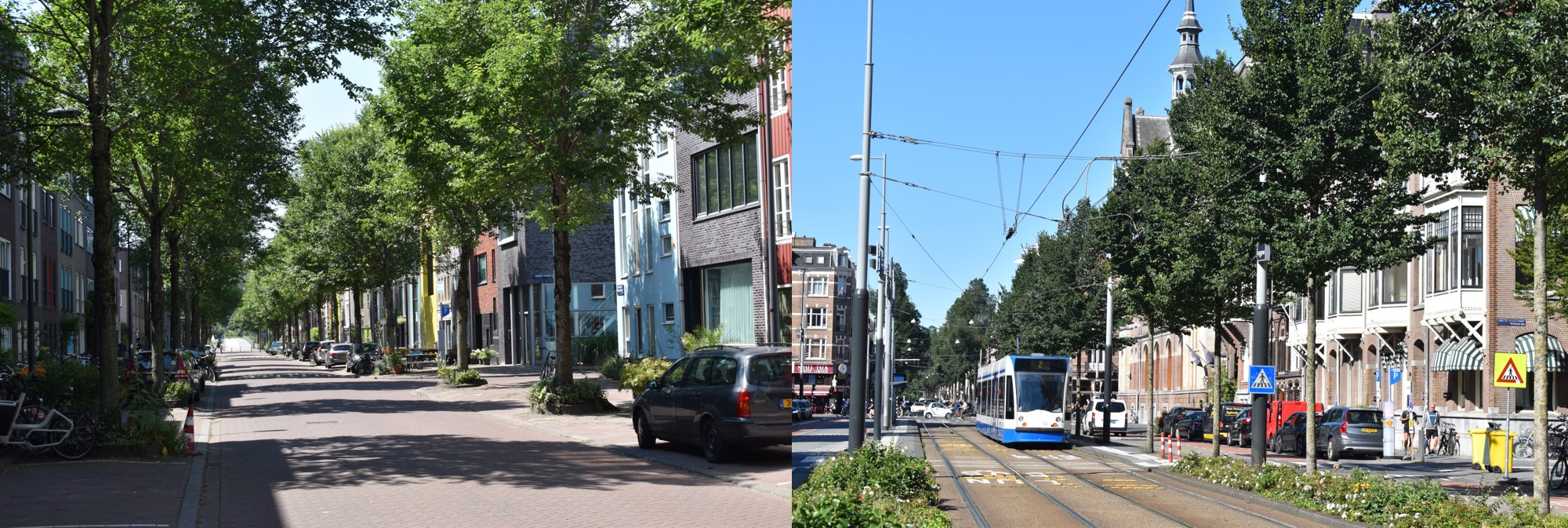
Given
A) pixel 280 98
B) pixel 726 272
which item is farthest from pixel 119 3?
pixel 726 272

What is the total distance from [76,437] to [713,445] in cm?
838

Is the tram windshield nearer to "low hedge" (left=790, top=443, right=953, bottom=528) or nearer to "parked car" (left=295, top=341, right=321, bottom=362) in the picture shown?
"low hedge" (left=790, top=443, right=953, bottom=528)

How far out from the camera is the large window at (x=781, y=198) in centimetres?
605

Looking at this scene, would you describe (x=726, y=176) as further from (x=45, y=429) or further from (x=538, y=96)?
(x=538, y=96)

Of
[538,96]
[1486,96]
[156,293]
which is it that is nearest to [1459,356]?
[1486,96]

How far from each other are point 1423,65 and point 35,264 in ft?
165

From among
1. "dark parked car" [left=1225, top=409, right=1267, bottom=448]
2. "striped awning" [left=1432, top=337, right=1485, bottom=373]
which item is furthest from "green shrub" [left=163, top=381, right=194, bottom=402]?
"striped awning" [left=1432, top=337, right=1485, bottom=373]

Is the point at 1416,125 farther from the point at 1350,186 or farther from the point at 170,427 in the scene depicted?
the point at 170,427

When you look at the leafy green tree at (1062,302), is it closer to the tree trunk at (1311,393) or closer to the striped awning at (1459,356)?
the striped awning at (1459,356)

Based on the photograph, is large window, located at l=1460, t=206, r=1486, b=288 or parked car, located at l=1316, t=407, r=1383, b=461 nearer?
parked car, located at l=1316, t=407, r=1383, b=461

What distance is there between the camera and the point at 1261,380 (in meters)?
22.4

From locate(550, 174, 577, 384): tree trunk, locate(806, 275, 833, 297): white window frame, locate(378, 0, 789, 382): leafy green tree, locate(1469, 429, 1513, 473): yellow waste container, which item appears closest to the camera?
locate(806, 275, 833, 297): white window frame

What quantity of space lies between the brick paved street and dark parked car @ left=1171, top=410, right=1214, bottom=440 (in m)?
27.6

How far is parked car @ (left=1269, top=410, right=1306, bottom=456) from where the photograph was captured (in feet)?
115
